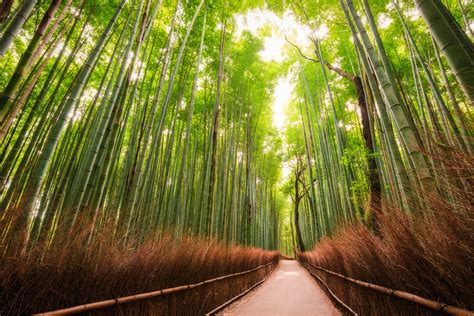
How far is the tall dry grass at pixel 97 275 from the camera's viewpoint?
36.8 inches

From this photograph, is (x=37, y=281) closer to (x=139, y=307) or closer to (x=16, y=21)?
(x=139, y=307)

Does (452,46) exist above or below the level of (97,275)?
above

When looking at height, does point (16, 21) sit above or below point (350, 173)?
below

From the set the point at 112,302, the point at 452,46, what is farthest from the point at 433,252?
the point at 112,302

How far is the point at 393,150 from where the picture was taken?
192 cm

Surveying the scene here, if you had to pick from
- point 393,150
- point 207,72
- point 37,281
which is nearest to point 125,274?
point 37,281

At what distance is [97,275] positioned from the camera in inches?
49.9

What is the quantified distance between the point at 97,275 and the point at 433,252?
1.72 meters

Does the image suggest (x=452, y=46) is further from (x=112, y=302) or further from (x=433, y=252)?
(x=112, y=302)

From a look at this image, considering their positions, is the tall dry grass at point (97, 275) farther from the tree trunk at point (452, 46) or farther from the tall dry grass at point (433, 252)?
the tree trunk at point (452, 46)

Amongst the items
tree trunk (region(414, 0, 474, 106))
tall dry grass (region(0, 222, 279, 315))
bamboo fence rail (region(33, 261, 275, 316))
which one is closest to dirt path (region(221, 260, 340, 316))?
tall dry grass (region(0, 222, 279, 315))

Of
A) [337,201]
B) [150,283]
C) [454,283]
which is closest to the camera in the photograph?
[454,283]

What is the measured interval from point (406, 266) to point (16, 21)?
8.67 ft

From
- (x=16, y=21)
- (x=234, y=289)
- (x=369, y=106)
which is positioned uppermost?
(x=369, y=106)
